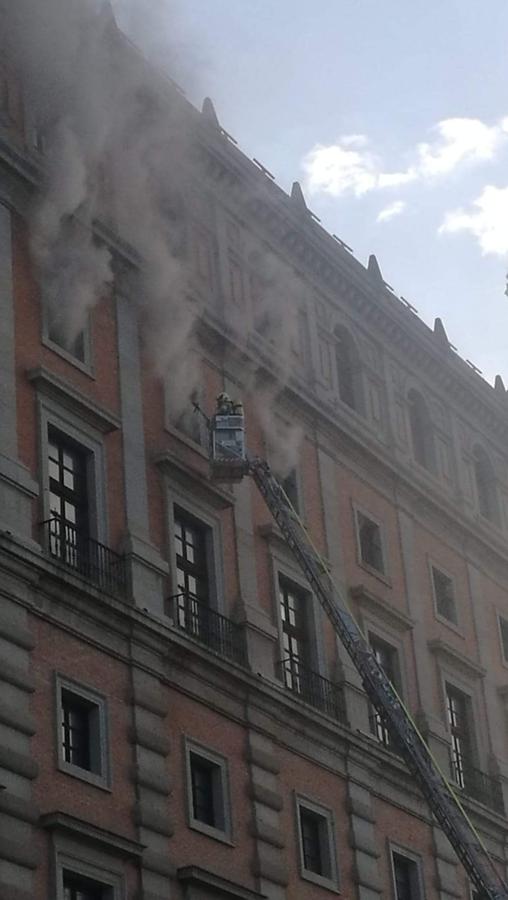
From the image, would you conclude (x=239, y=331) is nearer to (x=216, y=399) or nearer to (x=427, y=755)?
(x=216, y=399)

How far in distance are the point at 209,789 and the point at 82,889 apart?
545cm

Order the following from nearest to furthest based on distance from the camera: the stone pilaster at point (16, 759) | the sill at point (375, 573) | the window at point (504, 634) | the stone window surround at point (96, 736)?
the stone pilaster at point (16, 759) → the stone window surround at point (96, 736) → the sill at point (375, 573) → the window at point (504, 634)

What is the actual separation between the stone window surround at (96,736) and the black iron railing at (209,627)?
3579mm

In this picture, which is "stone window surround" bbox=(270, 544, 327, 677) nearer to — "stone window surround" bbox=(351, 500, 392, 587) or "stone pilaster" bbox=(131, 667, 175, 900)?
"stone window surround" bbox=(351, 500, 392, 587)

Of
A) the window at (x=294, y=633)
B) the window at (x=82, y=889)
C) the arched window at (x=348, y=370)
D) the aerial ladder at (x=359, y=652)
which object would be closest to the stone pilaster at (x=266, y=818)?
the window at (x=294, y=633)

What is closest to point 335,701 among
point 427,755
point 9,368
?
point 427,755

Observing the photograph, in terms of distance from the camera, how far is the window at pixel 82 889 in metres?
36.3

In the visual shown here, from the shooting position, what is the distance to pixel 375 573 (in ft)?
Result: 168

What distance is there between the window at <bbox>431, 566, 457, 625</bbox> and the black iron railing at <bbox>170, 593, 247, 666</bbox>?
11648mm

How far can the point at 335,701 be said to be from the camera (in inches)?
1847

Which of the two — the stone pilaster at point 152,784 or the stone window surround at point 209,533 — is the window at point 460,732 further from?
the stone pilaster at point 152,784

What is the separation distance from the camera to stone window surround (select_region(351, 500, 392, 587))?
5103 centimetres

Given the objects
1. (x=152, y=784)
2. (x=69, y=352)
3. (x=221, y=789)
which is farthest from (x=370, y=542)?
(x=152, y=784)

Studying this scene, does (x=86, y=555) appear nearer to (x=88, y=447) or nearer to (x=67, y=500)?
(x=67, y=500)
